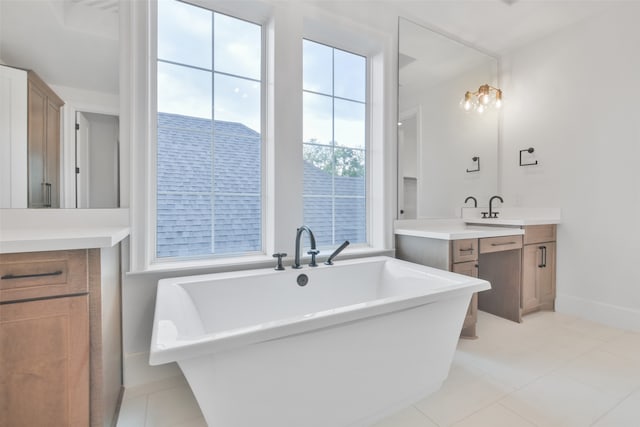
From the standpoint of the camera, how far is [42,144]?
1340 mm

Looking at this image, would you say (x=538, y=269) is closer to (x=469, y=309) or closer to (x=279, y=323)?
(x=469, y=309)

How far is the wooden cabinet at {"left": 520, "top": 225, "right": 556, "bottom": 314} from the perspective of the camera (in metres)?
2.42

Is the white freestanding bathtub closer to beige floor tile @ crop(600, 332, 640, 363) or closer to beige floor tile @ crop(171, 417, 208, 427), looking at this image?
beige floor tile @ crop(171, 417, 208, 427)

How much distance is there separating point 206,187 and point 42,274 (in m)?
0.99

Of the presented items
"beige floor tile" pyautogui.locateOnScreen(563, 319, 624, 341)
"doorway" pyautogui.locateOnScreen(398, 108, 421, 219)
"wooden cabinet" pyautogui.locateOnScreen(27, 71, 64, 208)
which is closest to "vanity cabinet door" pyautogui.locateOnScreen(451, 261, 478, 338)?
"doorway" pyautogui.locateOnScreen(398, 108, 421, 219)

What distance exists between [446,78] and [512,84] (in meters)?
A: 0.79

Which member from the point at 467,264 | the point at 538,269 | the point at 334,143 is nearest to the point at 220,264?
the point at 334,143

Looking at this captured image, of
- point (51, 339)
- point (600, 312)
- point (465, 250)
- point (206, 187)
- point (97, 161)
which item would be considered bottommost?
point (600, 312)

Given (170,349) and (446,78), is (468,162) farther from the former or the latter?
(170,349)

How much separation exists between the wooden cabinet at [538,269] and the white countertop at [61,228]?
2847mm

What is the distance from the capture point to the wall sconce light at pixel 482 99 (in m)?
2.82

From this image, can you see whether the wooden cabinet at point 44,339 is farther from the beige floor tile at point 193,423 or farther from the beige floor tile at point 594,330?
the beige floor tile at point 594,330

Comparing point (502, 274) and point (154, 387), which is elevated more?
point (502, 274)

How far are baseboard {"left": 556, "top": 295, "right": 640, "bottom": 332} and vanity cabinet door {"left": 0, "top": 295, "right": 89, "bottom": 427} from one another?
336 centimetres
